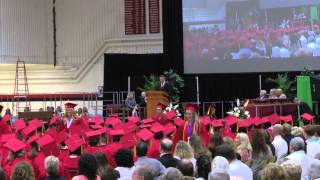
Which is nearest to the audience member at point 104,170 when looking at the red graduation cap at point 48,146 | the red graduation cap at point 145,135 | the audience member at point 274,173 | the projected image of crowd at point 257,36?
the audience member at point 274,173

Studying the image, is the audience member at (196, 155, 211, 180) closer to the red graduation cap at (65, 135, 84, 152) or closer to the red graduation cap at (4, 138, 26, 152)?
the red graduation cap at (65, 135, 84, 152)

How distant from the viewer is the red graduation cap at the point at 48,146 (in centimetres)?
687

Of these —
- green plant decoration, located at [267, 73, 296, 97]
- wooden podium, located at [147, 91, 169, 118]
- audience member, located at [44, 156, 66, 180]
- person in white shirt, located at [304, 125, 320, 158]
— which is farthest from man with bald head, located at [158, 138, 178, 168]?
green plant decoration, located at [267, 73, 296, 97]

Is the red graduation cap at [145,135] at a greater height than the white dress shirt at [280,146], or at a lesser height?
greater

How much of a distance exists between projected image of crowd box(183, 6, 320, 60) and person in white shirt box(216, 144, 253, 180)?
11.8m

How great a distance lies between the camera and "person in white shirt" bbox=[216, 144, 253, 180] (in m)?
4.92

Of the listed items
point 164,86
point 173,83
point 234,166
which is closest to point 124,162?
point 234,166

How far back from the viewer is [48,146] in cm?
695

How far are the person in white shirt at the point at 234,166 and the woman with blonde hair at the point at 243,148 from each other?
60 centimetres

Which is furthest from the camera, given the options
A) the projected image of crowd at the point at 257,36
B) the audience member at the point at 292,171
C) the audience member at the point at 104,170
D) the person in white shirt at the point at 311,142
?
the projected image of crowd at the point at 257,36

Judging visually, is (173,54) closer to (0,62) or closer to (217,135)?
(0,62)

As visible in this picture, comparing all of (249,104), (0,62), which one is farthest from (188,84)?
(0,62)

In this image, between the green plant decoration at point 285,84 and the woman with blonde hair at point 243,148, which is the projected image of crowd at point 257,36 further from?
the woman with blonde hair at point 243,148

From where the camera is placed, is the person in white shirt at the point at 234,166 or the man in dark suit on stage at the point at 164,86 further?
the man in dark suit on stage at the point at 164,86
